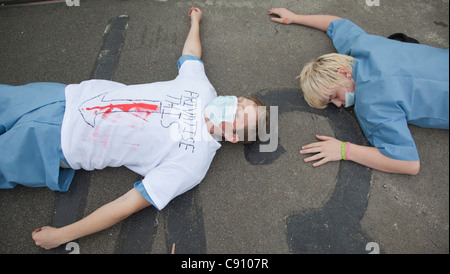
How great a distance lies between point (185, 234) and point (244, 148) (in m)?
0.76

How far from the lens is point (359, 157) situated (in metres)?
1.93

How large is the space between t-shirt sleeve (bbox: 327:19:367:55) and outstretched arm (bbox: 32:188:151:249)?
6.55 ft

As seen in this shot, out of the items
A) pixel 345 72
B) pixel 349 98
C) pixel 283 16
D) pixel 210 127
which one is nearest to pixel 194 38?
pixel 283 16

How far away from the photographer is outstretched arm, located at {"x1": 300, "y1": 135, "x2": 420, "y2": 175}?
72.2 inches

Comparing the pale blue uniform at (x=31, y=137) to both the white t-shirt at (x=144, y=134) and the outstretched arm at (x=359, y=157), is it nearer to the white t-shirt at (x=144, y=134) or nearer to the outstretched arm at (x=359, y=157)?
the white t-shirt at (x=144, y=134)

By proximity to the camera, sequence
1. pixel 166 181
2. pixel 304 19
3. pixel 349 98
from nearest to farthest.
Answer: pixel 166 181 → pixel 349 98 → pixel 304 19

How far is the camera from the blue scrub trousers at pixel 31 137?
1.70 metres

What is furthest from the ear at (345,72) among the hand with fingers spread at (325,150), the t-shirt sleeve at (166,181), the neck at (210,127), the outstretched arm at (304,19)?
the t-shirt sleeve at (166,181)

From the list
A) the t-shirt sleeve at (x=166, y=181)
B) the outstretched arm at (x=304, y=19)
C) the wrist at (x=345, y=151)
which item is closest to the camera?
the t-shirt sleeve at (x=166, y=181)

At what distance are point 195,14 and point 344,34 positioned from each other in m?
1.35

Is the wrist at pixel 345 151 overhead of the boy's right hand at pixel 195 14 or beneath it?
beneath

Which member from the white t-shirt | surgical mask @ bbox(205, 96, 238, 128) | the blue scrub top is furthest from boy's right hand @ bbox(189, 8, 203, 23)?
the blue scrub top

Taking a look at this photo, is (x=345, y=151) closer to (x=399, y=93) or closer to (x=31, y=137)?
(x=399, y=93)

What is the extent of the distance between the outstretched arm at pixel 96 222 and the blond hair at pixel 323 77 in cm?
147
